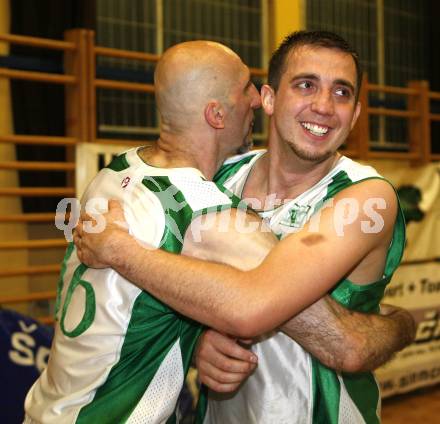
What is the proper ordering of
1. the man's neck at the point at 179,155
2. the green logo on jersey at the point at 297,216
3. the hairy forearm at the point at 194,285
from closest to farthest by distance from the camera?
the hairy forearm at the point at 194,285
the man's neck at the point at 179,155
the green logo on jersey at the point at 297,216

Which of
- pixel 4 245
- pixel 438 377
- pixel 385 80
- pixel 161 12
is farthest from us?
pixel 385 80

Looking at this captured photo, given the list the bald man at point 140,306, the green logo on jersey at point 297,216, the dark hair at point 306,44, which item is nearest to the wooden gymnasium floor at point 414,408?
the green logo on jersey at point 297,216

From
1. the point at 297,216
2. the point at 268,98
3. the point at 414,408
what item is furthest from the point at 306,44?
the point at 414,408

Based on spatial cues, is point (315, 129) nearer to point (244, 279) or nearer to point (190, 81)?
point (190, 81)

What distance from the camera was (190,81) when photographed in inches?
66.4

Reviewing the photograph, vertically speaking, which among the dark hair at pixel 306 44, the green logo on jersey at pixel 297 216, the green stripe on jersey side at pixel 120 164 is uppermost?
the dark hair at pixel 306 44

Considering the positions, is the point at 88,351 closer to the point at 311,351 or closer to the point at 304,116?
the point at 311,351

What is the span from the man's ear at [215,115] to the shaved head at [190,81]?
1 centimetres

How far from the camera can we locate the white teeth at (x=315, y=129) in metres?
1.83

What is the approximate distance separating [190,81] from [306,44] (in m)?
0.39

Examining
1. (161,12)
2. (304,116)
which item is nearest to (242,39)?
(161,12)

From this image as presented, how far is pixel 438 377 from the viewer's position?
5.05 metres

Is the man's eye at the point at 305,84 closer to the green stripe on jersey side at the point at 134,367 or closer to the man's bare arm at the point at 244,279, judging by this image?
the man's bare arm at the point at 244,279

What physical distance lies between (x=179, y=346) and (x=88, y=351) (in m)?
0.21
